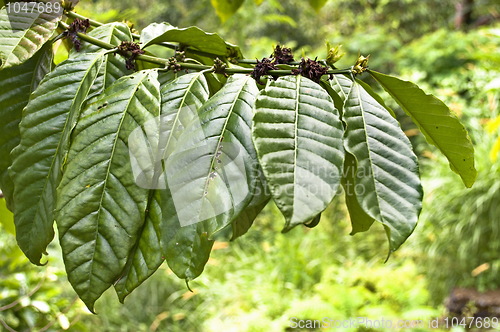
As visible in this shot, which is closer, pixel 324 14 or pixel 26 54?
pixel 26 54

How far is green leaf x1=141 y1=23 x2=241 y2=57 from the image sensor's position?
1.69 feet

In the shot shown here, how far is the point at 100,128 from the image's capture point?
424 mm

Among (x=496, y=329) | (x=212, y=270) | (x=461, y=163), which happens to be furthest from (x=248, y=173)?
(x=212, y=270)

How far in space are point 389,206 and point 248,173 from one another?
106 mm

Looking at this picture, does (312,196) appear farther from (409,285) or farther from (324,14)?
(324,14)

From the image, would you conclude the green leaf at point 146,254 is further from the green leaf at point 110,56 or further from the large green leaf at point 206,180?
the green leaf at point 110,56

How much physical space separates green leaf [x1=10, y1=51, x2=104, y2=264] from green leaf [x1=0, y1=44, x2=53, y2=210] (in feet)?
0.30

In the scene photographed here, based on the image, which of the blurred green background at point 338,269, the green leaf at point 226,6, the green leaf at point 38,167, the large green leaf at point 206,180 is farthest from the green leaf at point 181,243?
the blurred green background at point 338,269

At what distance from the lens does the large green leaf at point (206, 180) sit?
1.25 feet

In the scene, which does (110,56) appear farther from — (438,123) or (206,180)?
(438,123)

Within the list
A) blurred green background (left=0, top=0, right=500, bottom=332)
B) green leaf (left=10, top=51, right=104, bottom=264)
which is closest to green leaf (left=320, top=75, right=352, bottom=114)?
green leaf (left=10, top=51, right=104, bottom=264)

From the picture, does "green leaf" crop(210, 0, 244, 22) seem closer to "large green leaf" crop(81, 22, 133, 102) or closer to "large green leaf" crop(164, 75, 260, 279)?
"large green leaf" crop(81, 22, 133, 102)

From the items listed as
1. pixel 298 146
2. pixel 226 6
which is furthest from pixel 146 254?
pixel 226 6

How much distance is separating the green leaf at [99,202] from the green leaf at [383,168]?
0.54 feet
